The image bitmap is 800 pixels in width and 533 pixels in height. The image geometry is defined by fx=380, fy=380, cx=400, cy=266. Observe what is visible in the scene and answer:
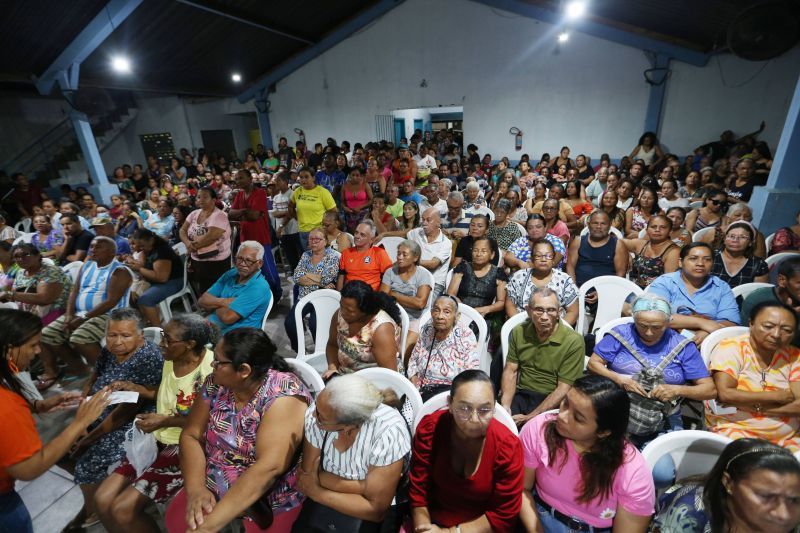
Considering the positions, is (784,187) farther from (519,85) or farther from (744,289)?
(519,85)

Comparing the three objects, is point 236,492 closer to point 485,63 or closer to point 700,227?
point 700,227

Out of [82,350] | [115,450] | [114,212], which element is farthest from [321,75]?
[115,450]

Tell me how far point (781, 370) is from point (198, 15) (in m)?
10.9

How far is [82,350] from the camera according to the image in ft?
11.1

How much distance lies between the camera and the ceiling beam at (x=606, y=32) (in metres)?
7.72

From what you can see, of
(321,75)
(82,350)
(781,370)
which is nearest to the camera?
(781,370)

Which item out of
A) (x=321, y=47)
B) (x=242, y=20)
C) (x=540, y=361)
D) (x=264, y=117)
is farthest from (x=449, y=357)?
(x=264, y=117)

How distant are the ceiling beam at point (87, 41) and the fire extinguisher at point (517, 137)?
826 cm

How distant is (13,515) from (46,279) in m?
2.64

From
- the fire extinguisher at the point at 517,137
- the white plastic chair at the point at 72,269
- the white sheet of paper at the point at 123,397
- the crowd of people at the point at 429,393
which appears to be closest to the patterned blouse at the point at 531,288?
the crowd of people at the point at 429,393

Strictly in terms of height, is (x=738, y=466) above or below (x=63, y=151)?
below

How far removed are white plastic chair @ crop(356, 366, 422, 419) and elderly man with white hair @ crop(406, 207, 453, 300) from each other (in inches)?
66.7

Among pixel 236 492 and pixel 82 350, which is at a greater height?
pixel 236 492

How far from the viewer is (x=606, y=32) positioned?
8.27m
